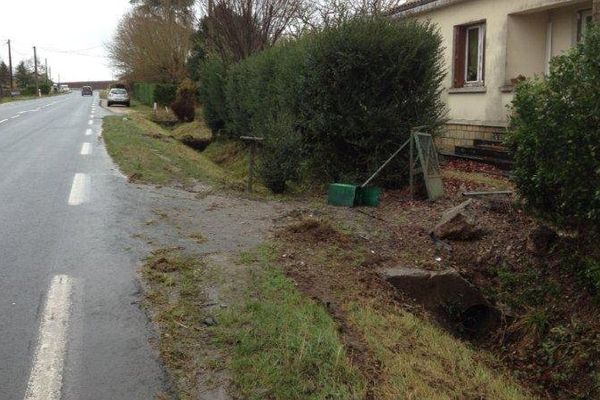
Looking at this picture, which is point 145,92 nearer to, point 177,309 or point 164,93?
point 164,93

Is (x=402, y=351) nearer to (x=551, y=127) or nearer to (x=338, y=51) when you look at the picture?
(x=551, y=127)

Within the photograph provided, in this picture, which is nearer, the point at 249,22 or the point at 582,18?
the point at 582,18

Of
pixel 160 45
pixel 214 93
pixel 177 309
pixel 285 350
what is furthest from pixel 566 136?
pixel 160 45

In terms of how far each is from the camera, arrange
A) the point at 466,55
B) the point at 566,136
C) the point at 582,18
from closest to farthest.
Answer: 1. the point at 566,136
2. the point at 582,18
3. the point at 466,55

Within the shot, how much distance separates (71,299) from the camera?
5.15 meters

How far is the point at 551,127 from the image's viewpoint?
566 cm

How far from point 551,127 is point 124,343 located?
413 cm

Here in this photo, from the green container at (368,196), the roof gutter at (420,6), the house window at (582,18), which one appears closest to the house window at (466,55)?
the roof gutter at (420,6)

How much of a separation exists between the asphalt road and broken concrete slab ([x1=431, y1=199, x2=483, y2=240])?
363 centimetres

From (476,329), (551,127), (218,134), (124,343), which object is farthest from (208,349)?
(218,134)

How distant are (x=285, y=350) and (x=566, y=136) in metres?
3.21

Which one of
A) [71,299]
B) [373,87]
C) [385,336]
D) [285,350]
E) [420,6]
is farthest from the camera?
[420,6]

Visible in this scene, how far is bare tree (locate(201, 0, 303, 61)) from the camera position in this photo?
21.9m

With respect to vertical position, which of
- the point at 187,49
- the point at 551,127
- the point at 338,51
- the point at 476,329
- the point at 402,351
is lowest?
the point at 476,329
